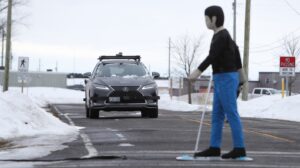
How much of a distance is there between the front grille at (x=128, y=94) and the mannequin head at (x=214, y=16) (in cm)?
1186

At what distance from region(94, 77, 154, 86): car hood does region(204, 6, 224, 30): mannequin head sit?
1193 centimetres

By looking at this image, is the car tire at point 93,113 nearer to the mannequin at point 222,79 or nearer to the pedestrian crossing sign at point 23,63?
the mannequin at point 222,79

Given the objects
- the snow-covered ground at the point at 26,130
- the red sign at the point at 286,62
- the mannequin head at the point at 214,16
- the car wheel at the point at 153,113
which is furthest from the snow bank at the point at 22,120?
the red sign at the point at 286,62

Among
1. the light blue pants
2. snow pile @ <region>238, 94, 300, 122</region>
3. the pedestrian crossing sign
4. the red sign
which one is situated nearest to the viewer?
the light blue pants

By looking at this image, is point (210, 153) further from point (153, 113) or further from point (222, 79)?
point (153, 113)

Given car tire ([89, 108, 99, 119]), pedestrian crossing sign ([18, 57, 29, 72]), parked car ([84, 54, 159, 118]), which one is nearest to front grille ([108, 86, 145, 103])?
parked car ([84, 54, 159, 118])

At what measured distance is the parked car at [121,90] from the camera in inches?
813

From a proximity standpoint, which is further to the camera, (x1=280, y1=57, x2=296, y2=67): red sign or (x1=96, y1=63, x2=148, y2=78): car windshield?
(x1=280, y1=57, x2=296, y2=67): red sign

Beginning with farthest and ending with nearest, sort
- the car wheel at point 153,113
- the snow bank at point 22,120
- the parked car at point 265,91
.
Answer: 1. the parked car at point 265,91
2. the car wheel at point 153,113
3. the snow bank at point 22,120

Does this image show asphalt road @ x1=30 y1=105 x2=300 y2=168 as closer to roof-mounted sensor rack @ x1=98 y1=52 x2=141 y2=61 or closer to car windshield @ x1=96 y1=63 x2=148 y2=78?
car windshield @ x1=96 y1=63 x2=148 y2=78

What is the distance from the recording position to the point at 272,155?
9.91 m

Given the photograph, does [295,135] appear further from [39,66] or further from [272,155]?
[39,66]

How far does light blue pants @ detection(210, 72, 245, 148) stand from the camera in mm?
8727

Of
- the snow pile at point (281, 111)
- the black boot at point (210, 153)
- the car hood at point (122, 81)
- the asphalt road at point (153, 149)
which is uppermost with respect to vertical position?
the car hood at point (122, 81)
